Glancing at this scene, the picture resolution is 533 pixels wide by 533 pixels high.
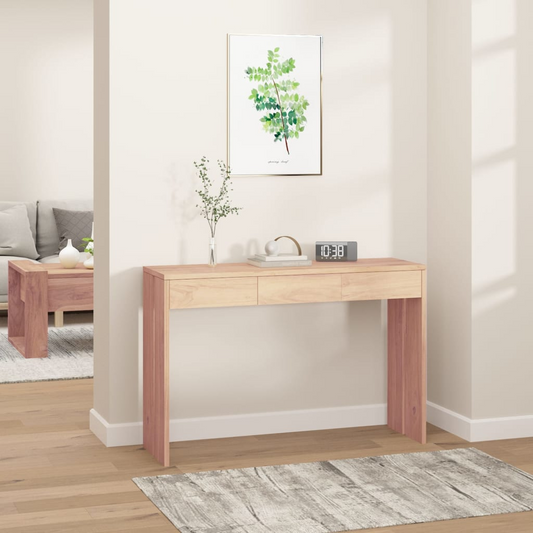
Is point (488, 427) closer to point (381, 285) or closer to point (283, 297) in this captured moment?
point (381, 285)

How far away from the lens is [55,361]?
19.1 feet

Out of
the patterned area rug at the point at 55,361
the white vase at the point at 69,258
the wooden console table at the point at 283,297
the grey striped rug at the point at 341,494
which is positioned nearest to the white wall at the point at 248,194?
the wooden console table at the point at 283,297

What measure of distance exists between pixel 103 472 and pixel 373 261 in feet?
4.98

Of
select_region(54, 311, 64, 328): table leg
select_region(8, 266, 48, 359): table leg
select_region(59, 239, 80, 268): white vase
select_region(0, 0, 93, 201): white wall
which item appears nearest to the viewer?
select_region(8, 266, 48, 359): table leg

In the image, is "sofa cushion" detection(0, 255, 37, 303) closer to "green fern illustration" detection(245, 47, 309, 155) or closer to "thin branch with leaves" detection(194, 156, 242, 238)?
"thin branch with leaves" detection(194, 156, 242, 238)

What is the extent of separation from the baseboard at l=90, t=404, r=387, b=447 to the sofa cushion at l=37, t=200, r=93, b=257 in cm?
386

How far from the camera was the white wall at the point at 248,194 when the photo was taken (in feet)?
13.1

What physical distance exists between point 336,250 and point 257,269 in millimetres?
466

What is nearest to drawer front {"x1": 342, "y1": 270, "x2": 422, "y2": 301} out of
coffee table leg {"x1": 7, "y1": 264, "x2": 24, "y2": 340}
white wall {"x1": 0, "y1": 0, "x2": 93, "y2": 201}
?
coffee table leg {"x1": 7, "y1": 264, "x2": 24, "y2": 340}

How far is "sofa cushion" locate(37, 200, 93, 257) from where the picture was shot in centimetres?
788

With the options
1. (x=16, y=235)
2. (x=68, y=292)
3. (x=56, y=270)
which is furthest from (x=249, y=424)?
(x=16, y=235)

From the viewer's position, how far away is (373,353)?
14.5ft

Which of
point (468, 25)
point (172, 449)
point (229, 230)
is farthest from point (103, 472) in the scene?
point (468, 25)

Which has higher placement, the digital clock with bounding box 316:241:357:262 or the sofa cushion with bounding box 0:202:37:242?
the sofa cushion with bounding box 0:202:37:242
